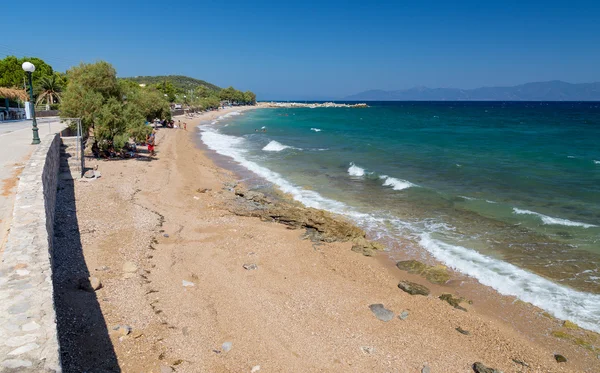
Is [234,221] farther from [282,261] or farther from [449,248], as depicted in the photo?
[449,248]

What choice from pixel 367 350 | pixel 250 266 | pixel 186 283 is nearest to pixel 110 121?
pixel 250 266

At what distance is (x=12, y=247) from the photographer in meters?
5.78

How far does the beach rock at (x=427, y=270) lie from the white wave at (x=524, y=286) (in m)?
0.55

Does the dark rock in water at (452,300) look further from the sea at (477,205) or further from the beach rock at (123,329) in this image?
the beach rock at (123,329)

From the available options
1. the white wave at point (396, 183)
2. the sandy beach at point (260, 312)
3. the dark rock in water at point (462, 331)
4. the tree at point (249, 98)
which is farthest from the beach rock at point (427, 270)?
the tree at point (249, 98)

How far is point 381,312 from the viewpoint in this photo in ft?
27.5

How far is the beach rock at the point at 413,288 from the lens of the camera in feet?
30.7

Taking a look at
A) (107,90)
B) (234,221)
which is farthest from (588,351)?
(107,90)

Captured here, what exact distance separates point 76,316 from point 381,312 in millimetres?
6050

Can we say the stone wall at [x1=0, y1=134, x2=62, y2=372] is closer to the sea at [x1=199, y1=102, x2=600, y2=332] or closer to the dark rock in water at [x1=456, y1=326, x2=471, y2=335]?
the dark rock in water at [x1=456, y1=326, x2=471, y2=335]

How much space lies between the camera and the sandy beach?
6500mm

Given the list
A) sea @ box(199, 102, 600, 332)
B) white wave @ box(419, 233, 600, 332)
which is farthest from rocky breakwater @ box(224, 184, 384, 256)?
white wave @ box(419, 233, 600, 332)

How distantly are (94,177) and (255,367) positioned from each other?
1429 cm

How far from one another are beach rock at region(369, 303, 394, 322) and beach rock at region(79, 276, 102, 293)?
5905 millimetres
